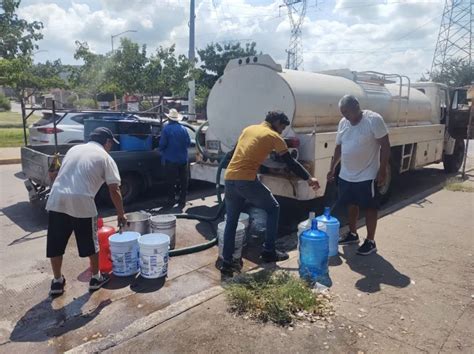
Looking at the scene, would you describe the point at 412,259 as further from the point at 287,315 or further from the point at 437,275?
the point at 287,315

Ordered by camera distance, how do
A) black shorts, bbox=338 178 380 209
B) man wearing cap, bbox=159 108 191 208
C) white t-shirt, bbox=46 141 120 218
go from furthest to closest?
man wearing cap, bbox=159 108 191 208, black shorts, bbox=338 178 380 209, white t-shirt, bbox=46 141 120 218

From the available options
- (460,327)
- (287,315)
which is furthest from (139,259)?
(460,327)

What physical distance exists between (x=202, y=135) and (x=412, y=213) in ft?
12.9

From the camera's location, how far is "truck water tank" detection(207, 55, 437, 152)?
6180 millimetres

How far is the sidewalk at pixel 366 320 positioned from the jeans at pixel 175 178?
3257mm

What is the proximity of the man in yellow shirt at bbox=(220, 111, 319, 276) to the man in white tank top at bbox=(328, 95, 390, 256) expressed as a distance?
785 millimetres

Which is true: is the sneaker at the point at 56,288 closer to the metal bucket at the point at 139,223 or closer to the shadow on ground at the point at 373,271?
the metal bucket at the point at 139,223

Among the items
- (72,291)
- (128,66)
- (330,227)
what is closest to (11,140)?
(128,66)

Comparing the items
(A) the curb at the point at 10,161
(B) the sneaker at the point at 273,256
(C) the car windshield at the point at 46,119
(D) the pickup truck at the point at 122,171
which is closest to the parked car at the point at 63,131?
(C) the car windshield at the point at 46,119

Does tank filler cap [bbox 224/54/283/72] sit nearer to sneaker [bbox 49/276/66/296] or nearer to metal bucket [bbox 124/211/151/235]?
metal bucket [bbox 124/211/151/235]

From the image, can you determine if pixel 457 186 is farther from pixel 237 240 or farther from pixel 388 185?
pixel 237 240

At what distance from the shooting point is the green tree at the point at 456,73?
45312 millimetres

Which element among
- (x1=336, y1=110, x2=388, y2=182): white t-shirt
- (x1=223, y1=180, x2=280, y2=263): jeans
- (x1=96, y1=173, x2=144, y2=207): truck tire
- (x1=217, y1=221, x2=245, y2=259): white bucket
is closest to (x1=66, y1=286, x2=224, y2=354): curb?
(x1=223, y1=180, x2=280, y2=263): jeans

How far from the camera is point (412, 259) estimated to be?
494 centimetres
